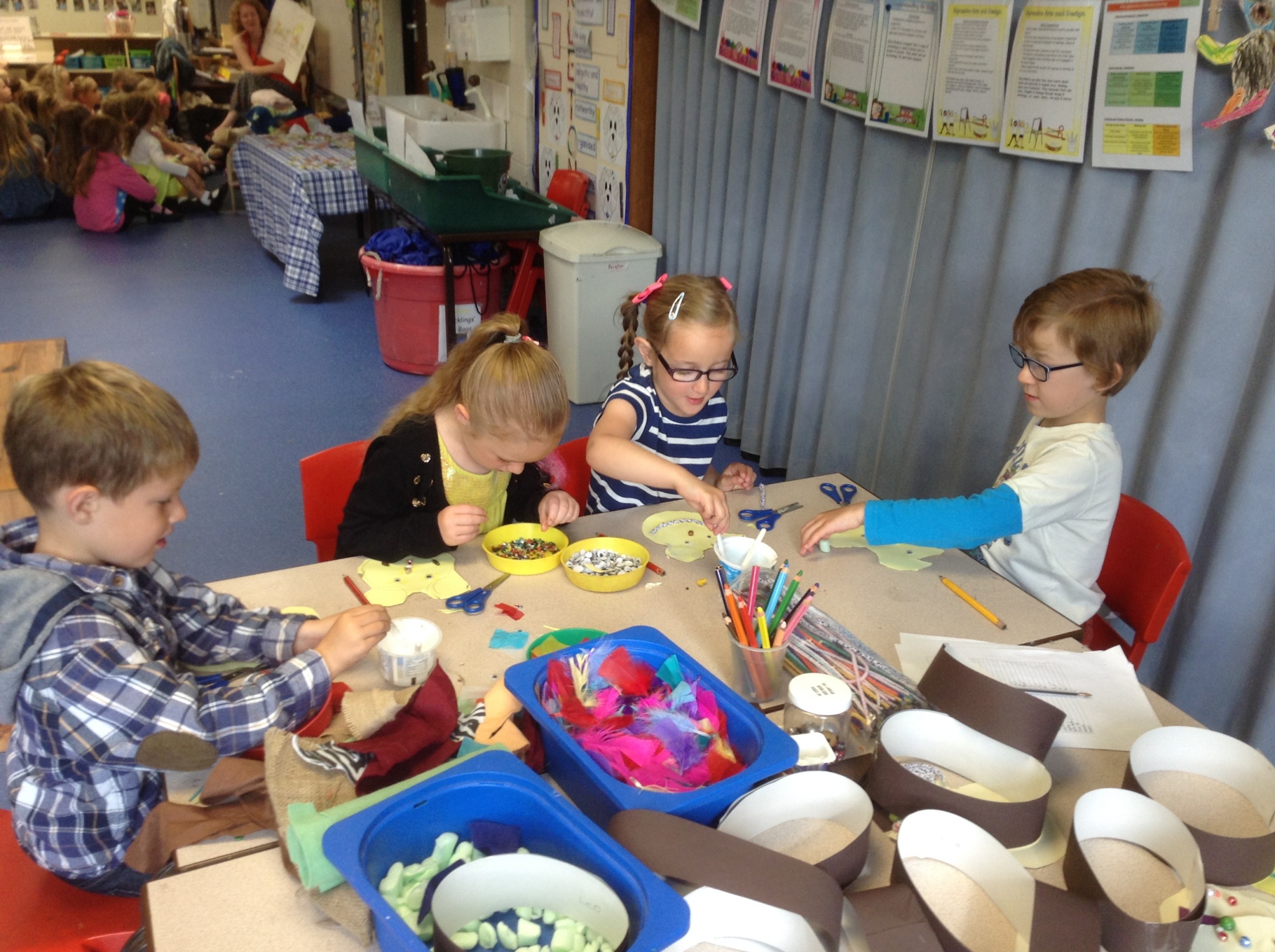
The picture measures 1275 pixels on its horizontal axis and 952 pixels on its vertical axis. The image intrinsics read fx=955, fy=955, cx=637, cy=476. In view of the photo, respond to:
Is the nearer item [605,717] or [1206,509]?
[605,717]

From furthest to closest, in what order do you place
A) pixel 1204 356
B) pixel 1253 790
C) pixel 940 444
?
pixel 940 444
pixel 1204 356
pixel 1253 790

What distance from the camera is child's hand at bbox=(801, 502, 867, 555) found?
1.49 m

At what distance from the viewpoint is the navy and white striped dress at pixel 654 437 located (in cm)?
189

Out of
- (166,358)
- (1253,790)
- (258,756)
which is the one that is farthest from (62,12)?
(1253,790)

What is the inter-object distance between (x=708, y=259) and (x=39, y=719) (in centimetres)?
282

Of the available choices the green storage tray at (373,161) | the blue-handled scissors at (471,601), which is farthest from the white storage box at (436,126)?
the blue-handled scissors at (471,601)

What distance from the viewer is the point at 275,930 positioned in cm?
81

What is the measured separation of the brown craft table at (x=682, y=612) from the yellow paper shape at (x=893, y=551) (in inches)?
0.6

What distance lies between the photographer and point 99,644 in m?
0.99

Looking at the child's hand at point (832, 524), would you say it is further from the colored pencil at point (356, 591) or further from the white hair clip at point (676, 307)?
the colored pencil at point (356, 591)

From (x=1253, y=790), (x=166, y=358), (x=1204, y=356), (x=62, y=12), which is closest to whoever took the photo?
(x=1253, y=790)

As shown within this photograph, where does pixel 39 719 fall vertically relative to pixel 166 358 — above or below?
above

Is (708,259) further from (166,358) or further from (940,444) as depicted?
(166,358)

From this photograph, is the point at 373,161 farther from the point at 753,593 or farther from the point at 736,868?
the point at 736,868
